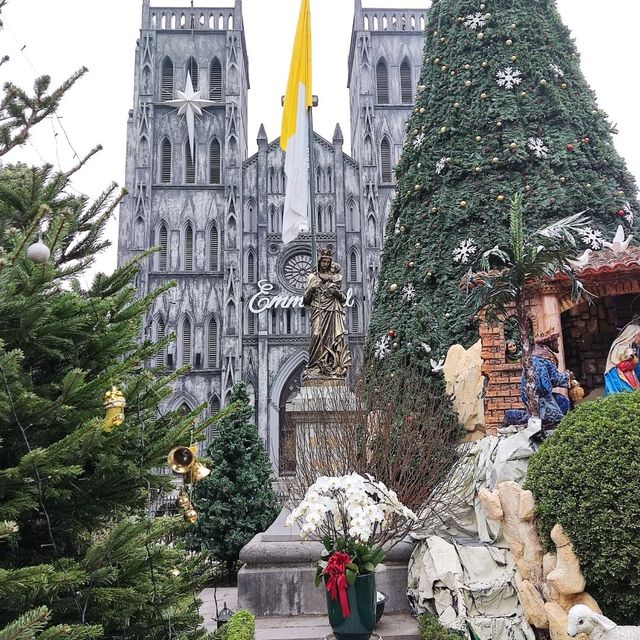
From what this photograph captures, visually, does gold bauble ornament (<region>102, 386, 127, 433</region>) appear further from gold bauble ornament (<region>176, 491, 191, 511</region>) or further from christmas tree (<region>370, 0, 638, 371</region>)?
christmas tree (<region>370, 0, 638, 371</region>)

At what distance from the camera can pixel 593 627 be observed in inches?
147

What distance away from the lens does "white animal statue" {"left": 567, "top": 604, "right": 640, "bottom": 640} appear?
12.1 ft

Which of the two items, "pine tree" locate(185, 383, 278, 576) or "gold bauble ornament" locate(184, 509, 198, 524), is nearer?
"gold bauble ornament" locate(184, 509, 198, 524)

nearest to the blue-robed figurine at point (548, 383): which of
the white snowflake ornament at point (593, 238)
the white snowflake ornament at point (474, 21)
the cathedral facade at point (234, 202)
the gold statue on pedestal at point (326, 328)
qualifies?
the white snowflake ornament at point (593, 238)

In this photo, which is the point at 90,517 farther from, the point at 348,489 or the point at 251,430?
the point at 251,430

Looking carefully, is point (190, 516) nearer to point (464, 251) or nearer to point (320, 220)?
point (464, 251)

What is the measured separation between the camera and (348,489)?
13.8 feet

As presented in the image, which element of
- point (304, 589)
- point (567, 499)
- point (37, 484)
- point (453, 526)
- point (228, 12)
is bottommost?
point (304, 589)

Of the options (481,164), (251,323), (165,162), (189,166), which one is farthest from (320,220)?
(481,164)

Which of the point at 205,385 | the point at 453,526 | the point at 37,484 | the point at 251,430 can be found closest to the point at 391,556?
the point at 453,526

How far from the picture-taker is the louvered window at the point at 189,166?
34453 millimetres

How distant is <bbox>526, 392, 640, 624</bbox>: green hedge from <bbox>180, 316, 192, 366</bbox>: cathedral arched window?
28.7m

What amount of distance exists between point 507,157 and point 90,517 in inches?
355

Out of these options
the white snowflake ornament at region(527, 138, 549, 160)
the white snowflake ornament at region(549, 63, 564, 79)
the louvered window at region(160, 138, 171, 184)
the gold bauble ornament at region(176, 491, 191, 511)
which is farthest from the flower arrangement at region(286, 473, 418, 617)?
the louvered window at region(160, 138, 171, 184)
